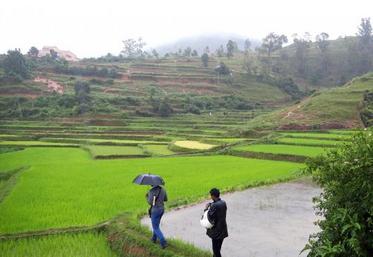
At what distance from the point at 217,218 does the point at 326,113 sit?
114 feet

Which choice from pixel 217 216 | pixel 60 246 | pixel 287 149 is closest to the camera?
pixel 217 216

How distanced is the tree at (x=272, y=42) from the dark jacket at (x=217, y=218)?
91.1 meters

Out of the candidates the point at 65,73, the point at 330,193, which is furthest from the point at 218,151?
the point at 65,73

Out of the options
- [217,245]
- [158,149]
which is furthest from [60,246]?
[158,149]

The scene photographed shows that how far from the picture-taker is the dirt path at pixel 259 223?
31.7ft

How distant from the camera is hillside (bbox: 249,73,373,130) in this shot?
38.8 meters

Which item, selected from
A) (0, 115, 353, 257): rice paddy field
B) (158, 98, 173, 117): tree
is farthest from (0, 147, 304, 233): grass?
(158, 98, 173, 117): tree

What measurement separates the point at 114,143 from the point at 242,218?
2199 cm

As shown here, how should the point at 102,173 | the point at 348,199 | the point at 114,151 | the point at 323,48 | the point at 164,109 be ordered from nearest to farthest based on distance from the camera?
the point at 348,199 < the point at 102,173 < the point at 114,151 < the point at 164,109 < the point at 323,48

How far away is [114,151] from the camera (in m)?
28.7

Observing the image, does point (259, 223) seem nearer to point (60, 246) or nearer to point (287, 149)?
point (60, 246)

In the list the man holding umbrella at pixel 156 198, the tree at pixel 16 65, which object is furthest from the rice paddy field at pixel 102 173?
the tree at pixel 16 65

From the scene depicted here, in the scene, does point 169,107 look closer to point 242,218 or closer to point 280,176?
point 280,176

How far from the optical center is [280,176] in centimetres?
1891
